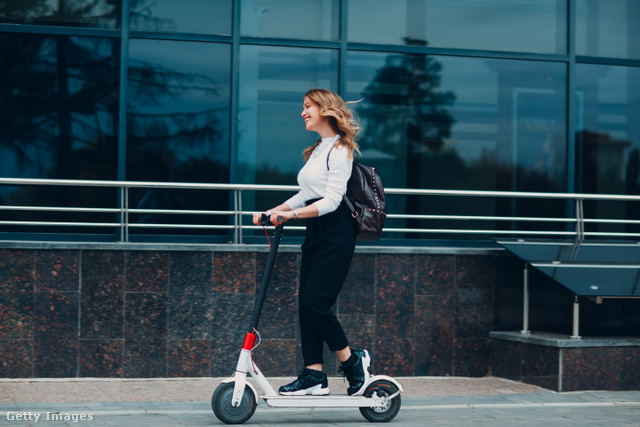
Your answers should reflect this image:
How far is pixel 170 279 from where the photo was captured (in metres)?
7.46

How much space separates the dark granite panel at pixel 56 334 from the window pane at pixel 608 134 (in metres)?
5.68

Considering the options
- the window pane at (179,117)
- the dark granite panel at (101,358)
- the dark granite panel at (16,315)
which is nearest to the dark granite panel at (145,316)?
the dark granite panel at (101,358)

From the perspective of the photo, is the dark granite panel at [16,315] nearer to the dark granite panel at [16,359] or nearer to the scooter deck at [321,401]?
the dark granite panel at [16,359]

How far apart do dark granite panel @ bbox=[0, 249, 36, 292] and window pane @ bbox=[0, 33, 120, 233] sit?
51.2 inches

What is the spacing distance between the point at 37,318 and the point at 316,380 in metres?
2.94

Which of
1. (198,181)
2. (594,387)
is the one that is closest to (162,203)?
(198,181)

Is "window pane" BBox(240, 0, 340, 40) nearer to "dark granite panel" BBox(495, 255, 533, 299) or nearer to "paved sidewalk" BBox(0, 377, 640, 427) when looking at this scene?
"dark granite panel" BBox(495, 255, 533, 299)

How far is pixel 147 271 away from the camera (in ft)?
24.4

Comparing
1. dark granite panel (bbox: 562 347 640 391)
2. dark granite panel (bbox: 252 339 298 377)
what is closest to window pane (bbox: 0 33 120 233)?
dark granite panel (bbox: 252 339 298 377)

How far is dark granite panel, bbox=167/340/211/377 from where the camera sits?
7438 millimetres

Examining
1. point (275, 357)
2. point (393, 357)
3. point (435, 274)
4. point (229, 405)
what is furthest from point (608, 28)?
point (229, 405)

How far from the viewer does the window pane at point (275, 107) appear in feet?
29.1

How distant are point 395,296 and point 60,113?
379 centimetres

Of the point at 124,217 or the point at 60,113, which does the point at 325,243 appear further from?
the point at 60,113
